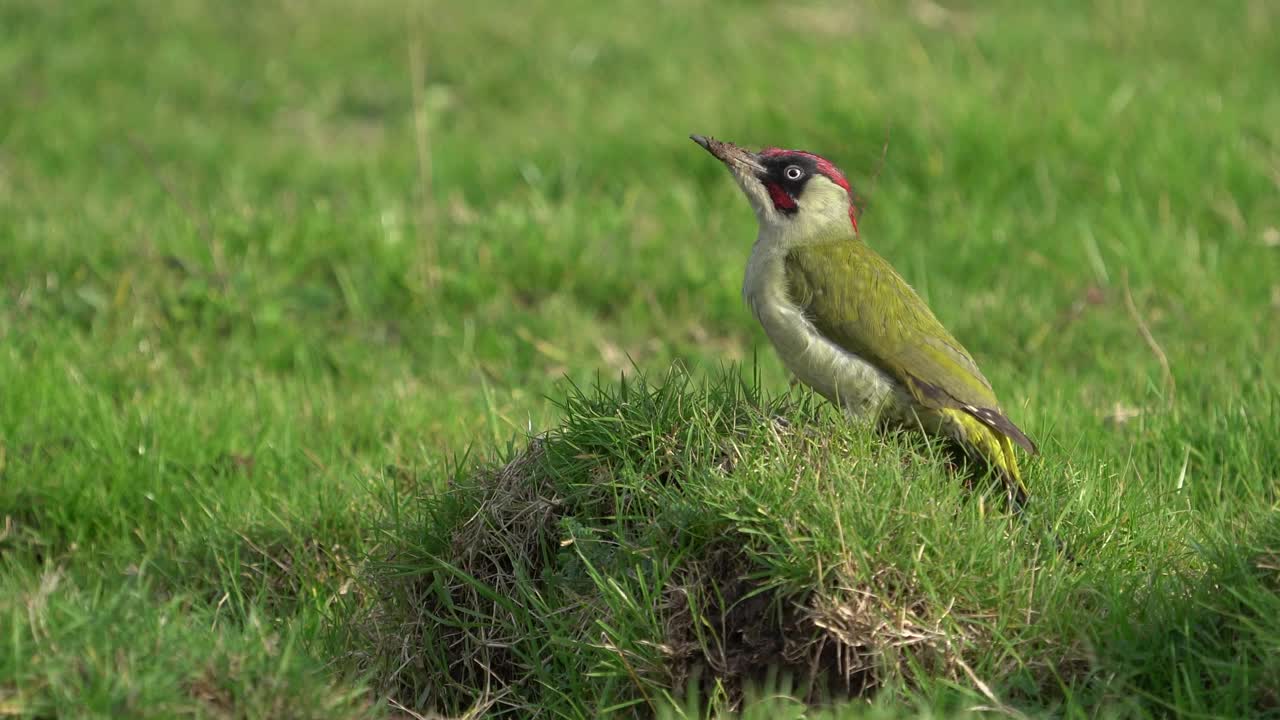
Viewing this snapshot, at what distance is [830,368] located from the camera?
14.5ft

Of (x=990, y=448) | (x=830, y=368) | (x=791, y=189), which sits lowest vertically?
(x=990, y=448)

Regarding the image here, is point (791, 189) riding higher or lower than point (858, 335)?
higher

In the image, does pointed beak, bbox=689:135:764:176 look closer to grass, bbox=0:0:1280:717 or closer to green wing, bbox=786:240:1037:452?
green wing, bbox=786:240:1037:452

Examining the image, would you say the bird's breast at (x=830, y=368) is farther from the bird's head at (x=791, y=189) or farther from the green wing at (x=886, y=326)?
the bird's head at (x=791, y=189)

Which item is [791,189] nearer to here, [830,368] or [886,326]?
[886,326]

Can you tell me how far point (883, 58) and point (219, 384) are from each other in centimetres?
467

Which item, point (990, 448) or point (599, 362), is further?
point (599, 362)

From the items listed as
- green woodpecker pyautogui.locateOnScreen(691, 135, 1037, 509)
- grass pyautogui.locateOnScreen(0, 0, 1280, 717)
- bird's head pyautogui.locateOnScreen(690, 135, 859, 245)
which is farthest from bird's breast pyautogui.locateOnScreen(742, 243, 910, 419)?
bird's head pyautogui.locateOnScreen(690, 135, 859, 245)

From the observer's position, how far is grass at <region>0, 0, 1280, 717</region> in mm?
3676

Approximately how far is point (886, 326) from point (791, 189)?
0.61 metres

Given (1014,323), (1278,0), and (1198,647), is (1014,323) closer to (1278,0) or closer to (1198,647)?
(1198,647)

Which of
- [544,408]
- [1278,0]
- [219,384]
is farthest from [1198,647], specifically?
[1278,0]

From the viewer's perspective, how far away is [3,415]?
5.39 metres

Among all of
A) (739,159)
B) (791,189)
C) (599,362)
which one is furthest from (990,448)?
(599,362)
